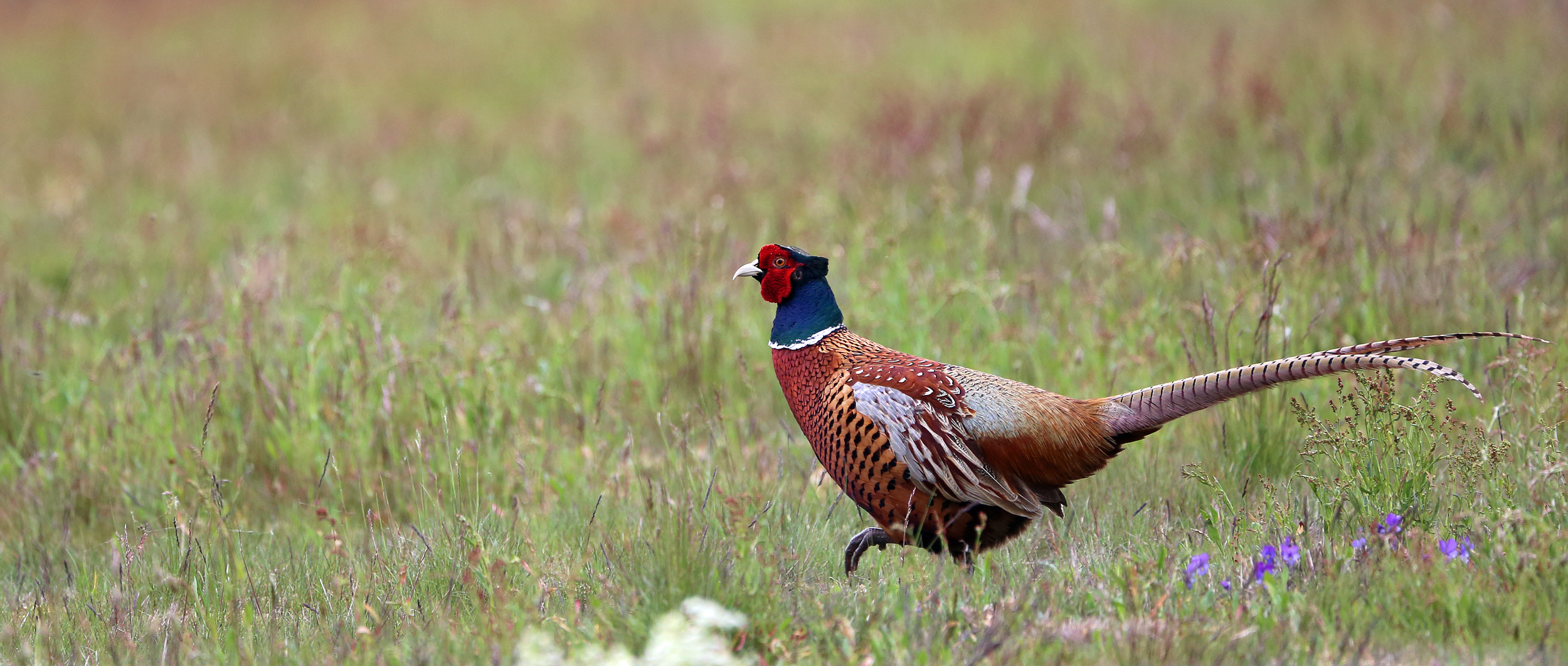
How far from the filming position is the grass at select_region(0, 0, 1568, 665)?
9.84ft

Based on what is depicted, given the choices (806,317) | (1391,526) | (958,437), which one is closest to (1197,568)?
(1391,526)

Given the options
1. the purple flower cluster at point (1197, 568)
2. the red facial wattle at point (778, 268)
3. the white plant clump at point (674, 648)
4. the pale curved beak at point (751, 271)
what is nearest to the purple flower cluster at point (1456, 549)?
the purple flower cluster at point (1197, 568)

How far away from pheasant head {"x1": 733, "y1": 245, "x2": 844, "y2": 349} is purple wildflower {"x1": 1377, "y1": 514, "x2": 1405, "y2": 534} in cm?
162

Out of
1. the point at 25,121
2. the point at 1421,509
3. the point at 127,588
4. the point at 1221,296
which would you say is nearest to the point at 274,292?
the point at 127,588

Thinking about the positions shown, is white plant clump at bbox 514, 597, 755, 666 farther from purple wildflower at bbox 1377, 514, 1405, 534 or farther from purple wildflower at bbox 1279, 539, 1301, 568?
purple wildflower at bbox 1377, 514, 1405, 534

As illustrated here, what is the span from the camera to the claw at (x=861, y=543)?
3537 mm

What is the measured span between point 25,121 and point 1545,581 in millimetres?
11652

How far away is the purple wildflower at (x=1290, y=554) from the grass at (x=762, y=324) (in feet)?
0.12

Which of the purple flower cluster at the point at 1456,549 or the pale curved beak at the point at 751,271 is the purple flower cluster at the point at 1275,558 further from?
the pale curved beak at the point at 751,271

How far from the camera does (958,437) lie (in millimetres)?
3475

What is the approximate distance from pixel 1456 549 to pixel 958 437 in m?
1.27

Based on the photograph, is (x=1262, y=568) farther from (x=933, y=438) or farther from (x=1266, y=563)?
(x=933, y=438)

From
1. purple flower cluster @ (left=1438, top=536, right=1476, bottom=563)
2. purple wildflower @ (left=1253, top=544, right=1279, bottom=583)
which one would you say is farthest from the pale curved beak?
purple flower cluster @ (left=1438, top=536, right=1476, bottom=563)

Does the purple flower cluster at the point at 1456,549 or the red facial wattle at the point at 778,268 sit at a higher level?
the red facial wattle at the point at 778,268
